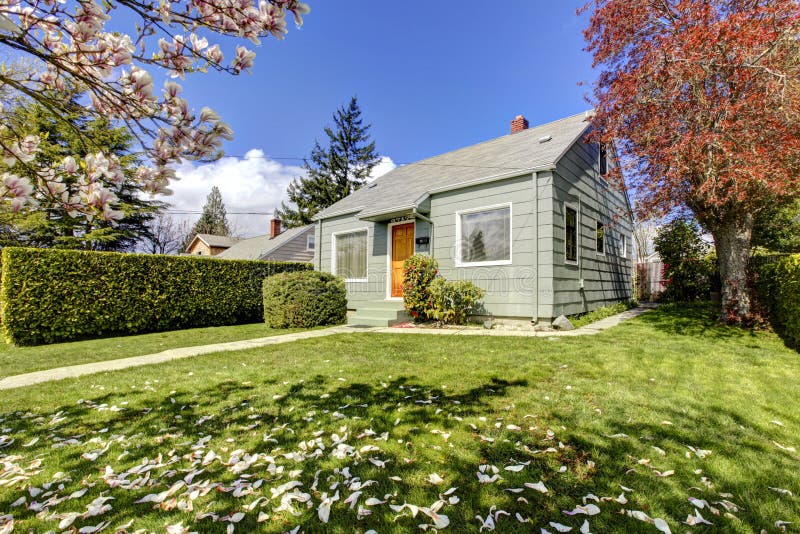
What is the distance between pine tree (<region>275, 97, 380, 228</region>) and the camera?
86.6ft

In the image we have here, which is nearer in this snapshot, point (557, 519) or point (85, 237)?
point (557, 519)

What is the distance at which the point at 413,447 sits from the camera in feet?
7.85

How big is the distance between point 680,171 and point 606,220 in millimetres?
4870

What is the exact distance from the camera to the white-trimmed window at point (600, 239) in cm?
973

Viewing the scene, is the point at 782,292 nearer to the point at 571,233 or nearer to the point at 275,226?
the point at 571,233


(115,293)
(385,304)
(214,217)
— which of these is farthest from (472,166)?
(214,217)

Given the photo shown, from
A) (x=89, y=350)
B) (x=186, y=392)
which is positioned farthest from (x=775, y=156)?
(x=89, y=350)

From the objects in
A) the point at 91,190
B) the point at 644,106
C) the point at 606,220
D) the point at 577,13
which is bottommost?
the point at 91,190

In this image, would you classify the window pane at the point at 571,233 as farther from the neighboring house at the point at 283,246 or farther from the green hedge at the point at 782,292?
the neighboring house at the point at 283,246

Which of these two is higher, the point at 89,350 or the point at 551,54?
the point at 551,54

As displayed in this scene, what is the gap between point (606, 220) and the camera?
34.6 ft

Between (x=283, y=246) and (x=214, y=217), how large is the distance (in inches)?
938

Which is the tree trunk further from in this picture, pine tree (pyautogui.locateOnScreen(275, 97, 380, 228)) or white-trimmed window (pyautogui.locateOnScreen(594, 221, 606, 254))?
pine tree (pyautogui.locateOnScreen(275, 97, 380, 228))

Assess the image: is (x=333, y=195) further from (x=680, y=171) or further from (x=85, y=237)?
(x=680, y=171)
